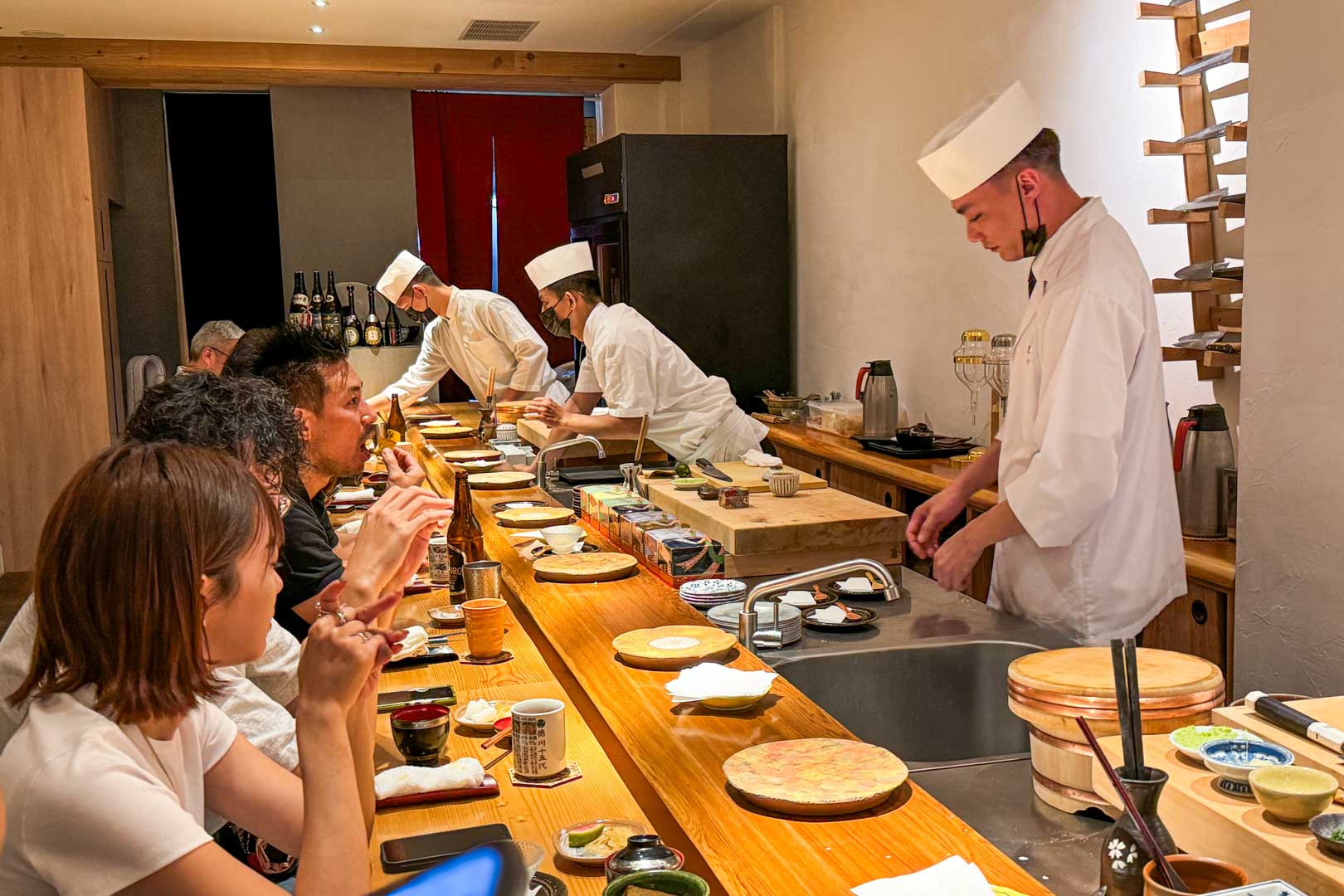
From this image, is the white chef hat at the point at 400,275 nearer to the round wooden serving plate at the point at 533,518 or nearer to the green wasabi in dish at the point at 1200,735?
the round wooden serving plate at the point at 533,518

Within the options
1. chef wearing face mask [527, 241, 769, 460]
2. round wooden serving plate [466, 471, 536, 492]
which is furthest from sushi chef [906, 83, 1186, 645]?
chef wearing face mask [527, 241, 769, 460]

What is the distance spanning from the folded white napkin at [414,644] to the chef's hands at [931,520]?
41.5 inches

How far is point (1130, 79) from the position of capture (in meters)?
3.48

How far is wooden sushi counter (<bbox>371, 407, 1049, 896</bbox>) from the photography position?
1253 millimetres

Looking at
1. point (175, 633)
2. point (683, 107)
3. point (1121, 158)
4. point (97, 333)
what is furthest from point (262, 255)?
point (175, 633)

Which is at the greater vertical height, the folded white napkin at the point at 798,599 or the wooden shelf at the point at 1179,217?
the wooden shelf at the point at 1179,217

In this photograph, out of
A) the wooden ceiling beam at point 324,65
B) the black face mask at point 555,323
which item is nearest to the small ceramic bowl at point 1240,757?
the black face mask at point 555,323

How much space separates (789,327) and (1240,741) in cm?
499

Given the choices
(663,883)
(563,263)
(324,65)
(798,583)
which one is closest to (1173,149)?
(798,583)

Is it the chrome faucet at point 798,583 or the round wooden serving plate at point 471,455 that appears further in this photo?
the round wooden serving plate at point 471,455

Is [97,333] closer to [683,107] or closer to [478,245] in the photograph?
[478,245]

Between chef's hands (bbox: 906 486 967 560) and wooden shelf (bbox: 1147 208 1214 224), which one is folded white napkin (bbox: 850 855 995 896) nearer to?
chef's hands (bbox: 906 486 967 560)

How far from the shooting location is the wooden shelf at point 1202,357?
2873 millimetres

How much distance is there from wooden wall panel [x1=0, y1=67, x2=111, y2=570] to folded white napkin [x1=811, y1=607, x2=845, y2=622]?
18.0ft
